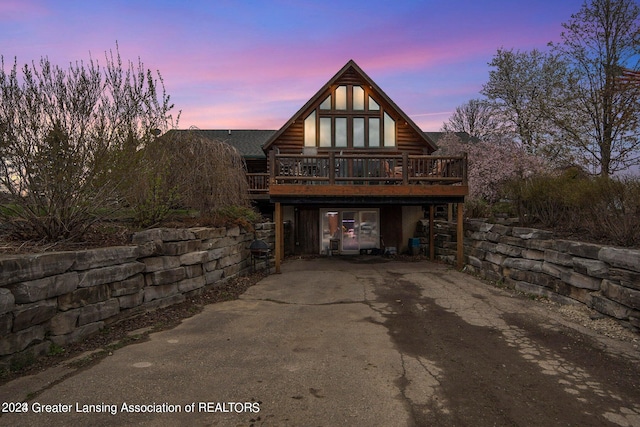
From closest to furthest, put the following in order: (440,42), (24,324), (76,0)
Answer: (24,324)
(76,0)
(440,42)

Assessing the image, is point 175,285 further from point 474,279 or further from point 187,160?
point 474,279

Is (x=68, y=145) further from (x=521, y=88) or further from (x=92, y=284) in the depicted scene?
(x=521, y=88)

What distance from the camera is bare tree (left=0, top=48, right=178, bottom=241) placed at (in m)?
5.11

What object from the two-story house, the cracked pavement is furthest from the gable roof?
the cracked pavement

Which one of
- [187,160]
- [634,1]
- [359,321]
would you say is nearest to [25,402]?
[359,321]

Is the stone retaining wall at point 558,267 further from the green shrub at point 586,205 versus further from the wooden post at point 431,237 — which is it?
the wooden post at point 431,237

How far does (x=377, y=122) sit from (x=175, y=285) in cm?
1229

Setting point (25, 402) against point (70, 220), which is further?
point (70, 220)

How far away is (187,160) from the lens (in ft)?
31.2

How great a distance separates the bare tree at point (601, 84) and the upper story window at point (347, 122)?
26.1ft

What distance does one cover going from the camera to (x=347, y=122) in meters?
15.9

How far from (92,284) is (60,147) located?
225 cm

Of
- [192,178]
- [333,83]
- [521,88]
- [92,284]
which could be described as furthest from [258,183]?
[521,88]

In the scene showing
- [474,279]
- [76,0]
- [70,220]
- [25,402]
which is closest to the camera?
[25,402]
